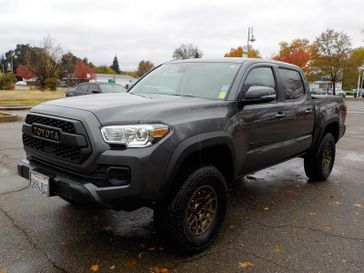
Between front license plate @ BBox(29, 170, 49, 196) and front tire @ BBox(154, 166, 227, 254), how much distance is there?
0.99 meters

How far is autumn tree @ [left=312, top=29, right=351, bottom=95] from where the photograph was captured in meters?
49.7

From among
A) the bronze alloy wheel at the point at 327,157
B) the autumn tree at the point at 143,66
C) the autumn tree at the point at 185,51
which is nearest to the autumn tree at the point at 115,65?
the autumn tree at the point at 143,66

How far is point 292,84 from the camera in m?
Answer: 5.30

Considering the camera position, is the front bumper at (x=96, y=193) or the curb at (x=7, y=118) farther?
the curb at (x=7, y=118)

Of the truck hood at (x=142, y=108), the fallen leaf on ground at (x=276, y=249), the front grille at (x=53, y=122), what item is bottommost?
the fallen leaf on ground at (x=276, y=249)

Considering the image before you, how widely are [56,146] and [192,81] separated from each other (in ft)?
5.90

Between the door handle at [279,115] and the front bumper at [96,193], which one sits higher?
the door handle at [279,115]

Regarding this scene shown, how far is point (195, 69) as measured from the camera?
4.53 m

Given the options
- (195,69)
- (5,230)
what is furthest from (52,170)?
(195,69)

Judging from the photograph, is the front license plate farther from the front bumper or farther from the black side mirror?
the black side mirror

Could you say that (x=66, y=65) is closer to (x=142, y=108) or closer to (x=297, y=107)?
(x=297, y=107)

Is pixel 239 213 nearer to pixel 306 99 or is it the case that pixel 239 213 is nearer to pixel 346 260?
pixel 346 260

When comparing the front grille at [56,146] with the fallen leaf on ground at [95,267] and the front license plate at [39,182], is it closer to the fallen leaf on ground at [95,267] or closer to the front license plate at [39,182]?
the front license plate at [39,182]

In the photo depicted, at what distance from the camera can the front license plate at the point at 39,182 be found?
10.7 feet
